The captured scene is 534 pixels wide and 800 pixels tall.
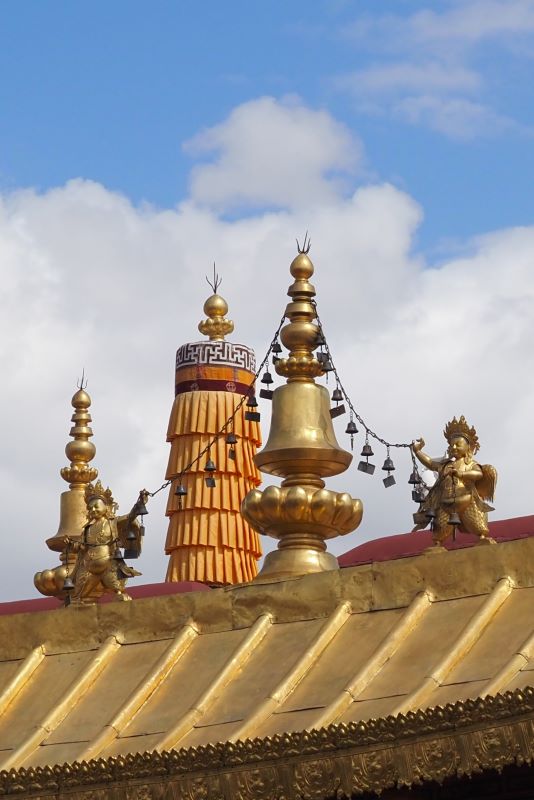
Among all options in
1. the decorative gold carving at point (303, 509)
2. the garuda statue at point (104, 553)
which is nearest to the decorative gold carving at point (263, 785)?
the decorative gold carving at point (303, 509)

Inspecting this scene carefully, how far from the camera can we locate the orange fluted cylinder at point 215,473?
1719 cm

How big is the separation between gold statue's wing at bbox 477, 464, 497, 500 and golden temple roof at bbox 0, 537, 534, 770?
2.43 ft

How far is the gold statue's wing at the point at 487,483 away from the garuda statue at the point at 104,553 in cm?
188

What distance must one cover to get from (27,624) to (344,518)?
1684 mm

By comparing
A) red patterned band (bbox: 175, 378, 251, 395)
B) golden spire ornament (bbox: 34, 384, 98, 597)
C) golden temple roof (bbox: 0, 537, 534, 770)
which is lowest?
golden temple roof (bbox: 0, 537, 534, 770)

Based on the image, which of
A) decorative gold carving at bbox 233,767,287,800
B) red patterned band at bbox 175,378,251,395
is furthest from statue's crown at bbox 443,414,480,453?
red patterned band at bbox 175,378,251,395

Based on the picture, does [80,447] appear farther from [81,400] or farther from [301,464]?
[301,464]

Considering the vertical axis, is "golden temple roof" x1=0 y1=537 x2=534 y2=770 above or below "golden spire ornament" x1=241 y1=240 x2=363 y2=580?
below

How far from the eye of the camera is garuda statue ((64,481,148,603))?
34.2 ft

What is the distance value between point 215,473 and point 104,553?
6.97 m

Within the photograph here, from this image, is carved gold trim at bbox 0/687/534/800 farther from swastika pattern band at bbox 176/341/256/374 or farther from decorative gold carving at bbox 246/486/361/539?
swastika pattern band at bbox 176/341/256/374

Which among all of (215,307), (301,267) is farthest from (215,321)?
(301,267)

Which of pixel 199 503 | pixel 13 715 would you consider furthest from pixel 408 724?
pixel 199 503

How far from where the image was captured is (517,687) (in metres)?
7.93
